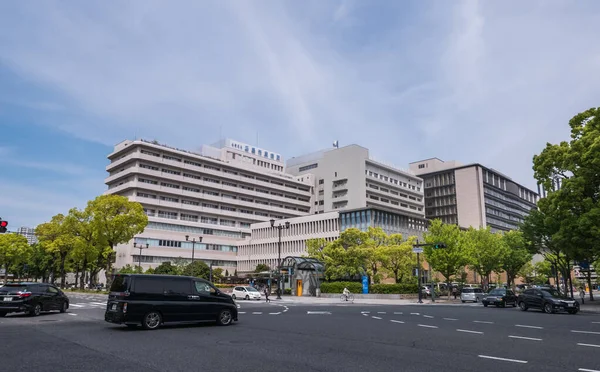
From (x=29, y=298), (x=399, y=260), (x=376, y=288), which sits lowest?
(x=376, y=288)

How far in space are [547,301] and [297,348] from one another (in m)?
22.8

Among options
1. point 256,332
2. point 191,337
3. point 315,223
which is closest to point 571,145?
point 256,332

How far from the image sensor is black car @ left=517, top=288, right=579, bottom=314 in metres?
26.4

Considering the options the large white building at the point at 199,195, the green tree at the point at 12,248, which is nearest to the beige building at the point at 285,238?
the large white building at the point at 199,195

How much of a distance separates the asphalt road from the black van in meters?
0.45

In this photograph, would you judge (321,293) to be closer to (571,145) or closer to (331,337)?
(571,145)

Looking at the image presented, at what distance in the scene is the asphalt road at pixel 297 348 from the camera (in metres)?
8.69

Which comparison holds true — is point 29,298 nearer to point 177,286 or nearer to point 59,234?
point 177,286

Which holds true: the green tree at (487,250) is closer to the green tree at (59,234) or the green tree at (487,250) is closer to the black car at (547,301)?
the black car at (547,301)

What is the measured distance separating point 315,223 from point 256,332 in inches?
2879

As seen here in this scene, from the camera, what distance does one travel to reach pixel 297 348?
1093cm

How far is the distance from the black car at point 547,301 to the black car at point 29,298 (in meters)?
28.3

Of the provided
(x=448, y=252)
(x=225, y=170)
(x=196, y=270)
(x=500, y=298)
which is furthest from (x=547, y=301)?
(x=225, y=170)

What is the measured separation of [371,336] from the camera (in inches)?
538
